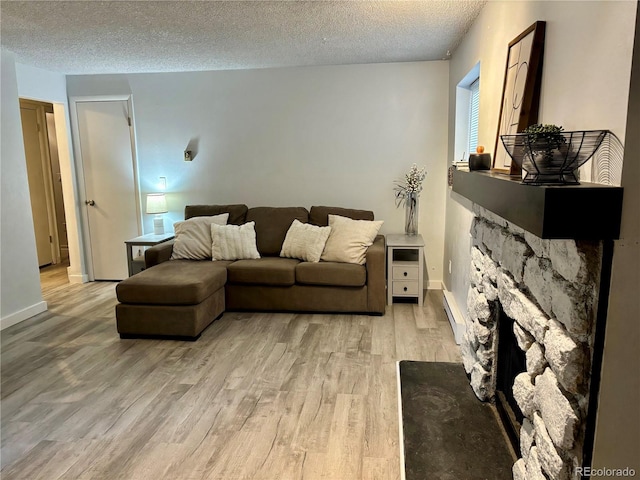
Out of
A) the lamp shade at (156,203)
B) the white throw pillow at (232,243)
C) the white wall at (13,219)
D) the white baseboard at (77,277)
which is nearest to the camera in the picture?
the white wall at (13,219)

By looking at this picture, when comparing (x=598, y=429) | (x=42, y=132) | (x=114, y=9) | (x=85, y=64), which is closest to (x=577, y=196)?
(x=598, y=429)

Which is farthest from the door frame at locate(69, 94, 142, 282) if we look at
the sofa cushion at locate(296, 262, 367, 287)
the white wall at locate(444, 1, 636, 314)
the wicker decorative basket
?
the wicker decorative basket

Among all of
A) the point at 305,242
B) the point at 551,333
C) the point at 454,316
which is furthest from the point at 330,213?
the point at 551,333

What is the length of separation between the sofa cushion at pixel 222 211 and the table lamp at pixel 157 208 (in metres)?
0.30

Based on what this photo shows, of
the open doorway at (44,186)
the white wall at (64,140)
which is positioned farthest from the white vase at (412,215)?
the open doorway at (44,186)

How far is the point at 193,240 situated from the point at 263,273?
882 mm

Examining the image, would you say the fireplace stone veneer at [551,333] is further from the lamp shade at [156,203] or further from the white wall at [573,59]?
the lamp shade at [156,203]

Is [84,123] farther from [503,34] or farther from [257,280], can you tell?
[503,34]

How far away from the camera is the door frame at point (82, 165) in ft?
16.6

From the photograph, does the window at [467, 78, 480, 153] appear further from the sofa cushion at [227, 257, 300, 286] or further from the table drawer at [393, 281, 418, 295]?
the sofa cushion at [227, 257, 300, 286]

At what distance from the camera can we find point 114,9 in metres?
2.88

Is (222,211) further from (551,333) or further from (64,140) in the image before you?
(551,333)

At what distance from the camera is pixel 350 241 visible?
163 inches

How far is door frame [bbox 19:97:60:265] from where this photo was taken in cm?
608
